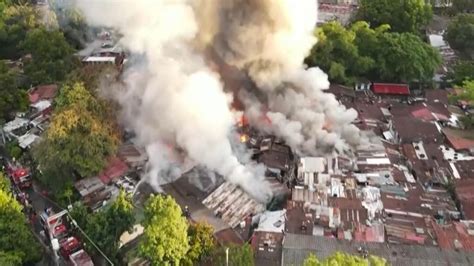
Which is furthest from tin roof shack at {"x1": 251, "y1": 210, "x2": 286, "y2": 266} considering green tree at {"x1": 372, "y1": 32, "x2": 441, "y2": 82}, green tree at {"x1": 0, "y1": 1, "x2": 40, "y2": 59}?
green tree at {"x1": 0, "y1": 1, "x2": 40, "y2": 59}

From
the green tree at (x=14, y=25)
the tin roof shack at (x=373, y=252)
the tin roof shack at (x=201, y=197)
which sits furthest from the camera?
the green tree at (x=14, y=25)

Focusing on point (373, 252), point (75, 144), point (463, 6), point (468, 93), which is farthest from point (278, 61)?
point (463, 6)

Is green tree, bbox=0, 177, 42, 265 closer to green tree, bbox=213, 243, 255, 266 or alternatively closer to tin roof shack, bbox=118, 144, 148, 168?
tin roof shack, bbox=118, 144, 148, 168

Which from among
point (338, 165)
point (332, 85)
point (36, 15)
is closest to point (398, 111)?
point (332, 85)

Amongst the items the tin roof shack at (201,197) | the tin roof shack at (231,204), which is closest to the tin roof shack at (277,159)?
the tin roof shack at (231,204)

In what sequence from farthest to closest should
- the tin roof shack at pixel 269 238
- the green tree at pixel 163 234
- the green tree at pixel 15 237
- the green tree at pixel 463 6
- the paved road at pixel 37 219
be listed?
the green tree at pixel 463 6, the paved road at pixel 37 219, the green tree at pixel 15 237, the tin roof shack at pixel 269 238, the green tree at pixel 163 234

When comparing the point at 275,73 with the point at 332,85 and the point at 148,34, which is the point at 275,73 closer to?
the point at 332,85

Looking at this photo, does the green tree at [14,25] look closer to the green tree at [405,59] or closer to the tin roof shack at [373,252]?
the green tree at [405,59]
